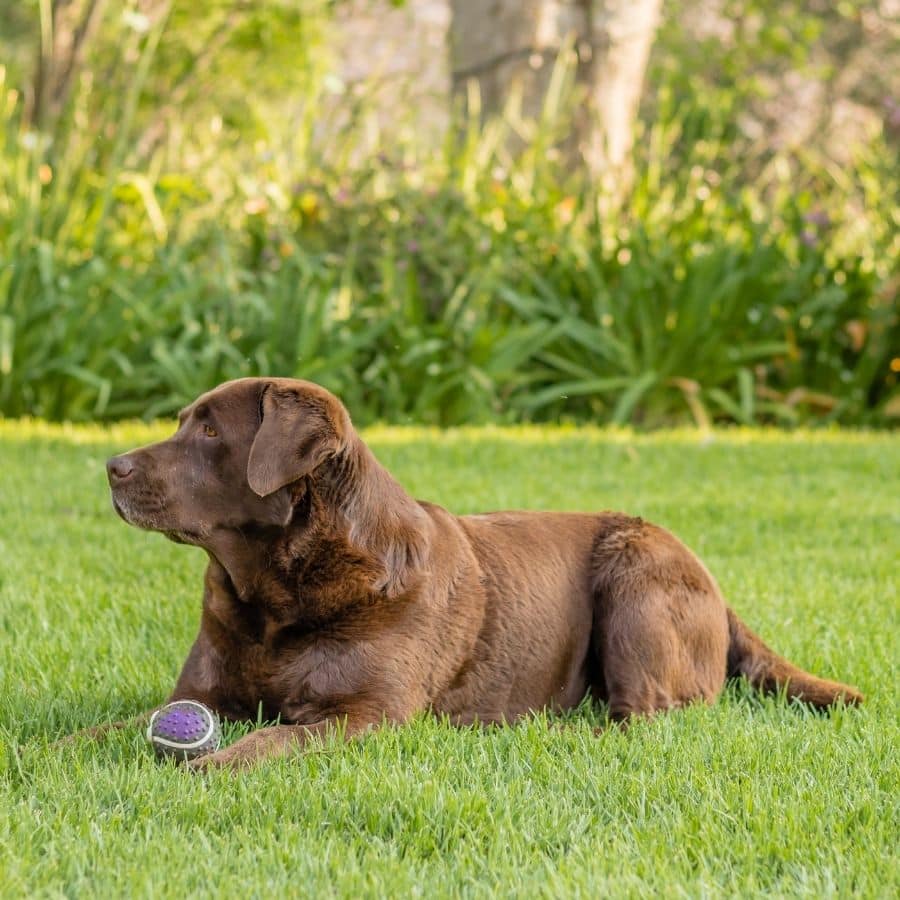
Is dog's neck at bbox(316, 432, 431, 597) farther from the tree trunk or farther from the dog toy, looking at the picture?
the tree trunk

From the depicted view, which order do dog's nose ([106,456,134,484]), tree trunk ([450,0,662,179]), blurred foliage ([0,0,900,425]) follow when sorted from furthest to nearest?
1. tree trunk ([450,0,662,179])
2. blurred foliage ([0,0,900,425])
3. dog's nose ([106,456,134,484])

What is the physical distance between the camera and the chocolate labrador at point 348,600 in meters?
3.87

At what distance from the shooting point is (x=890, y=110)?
36.9 ft

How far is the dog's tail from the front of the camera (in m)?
4.29

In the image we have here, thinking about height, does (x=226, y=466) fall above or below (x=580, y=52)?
below

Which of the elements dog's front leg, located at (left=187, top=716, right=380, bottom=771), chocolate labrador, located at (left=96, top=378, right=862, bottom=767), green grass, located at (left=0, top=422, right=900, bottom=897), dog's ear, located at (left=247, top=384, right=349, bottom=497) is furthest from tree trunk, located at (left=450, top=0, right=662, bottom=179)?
dog's front leg, located at (left=187, top=716, right=380, bottom=771)

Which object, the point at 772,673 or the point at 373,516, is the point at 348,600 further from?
the point at 772,673

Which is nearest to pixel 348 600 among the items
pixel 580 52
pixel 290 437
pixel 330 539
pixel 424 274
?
pixel 330 539

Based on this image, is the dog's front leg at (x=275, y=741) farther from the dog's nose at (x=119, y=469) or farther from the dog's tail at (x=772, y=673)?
the dog's tail at (x=772, y=673)

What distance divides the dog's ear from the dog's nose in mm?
356

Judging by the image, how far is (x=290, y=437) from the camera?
12.5 ft

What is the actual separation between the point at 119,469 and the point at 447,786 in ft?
4.27

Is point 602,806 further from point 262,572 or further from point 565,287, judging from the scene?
point 565,287

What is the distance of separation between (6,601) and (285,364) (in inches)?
168
